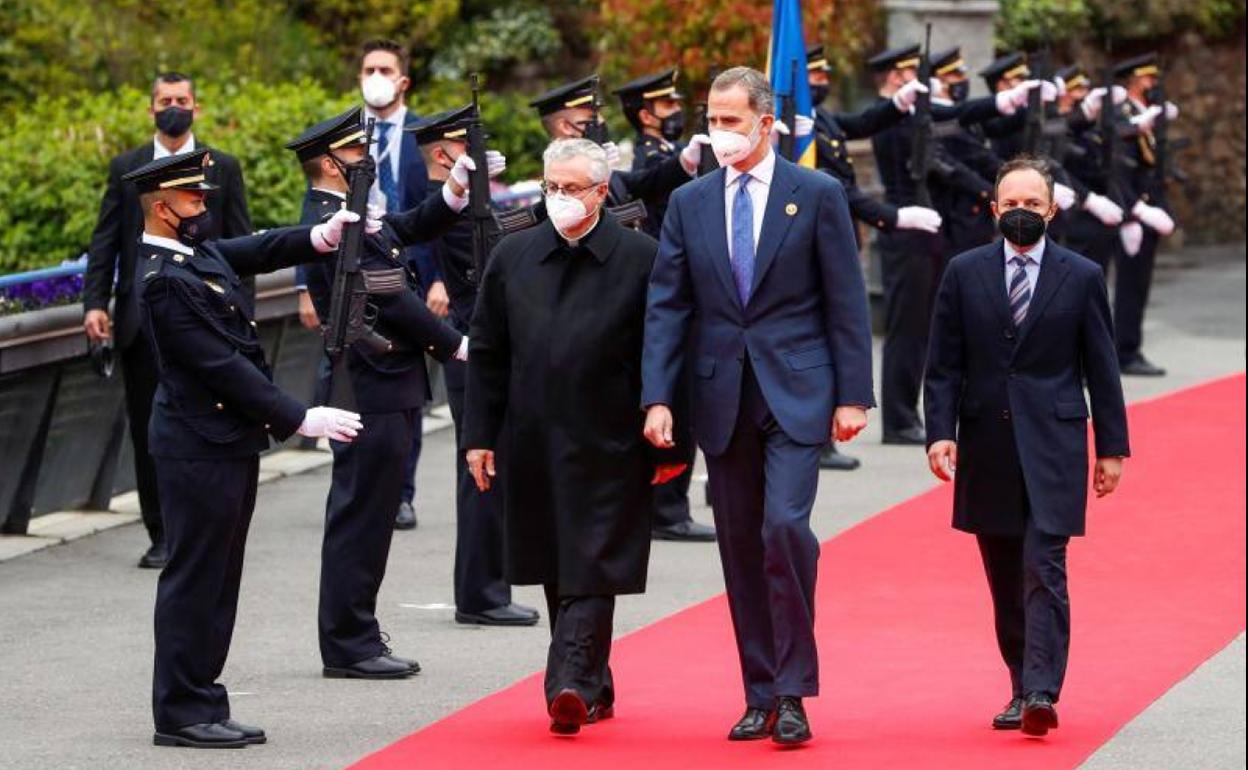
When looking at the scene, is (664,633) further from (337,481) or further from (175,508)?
(175,508)

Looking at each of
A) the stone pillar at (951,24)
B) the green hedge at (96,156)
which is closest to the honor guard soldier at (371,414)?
the green hedge at (96,156)

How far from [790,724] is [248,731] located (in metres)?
1.60

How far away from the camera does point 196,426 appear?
341 inches

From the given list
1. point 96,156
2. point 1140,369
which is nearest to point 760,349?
point 96,156

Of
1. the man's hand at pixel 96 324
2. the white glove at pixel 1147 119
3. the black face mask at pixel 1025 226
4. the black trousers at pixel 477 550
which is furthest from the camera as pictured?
the white glove at pixel 1147 119

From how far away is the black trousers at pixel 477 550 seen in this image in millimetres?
10469

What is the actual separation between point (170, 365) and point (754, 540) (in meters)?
1.80

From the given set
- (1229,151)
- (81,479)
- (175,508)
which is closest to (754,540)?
(175,508)

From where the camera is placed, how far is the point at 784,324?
28.6 feet

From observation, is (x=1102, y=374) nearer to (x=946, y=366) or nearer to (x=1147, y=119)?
(x=946, y=366)

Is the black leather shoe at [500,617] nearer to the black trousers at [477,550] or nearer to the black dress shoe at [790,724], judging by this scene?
the black trousers at [477,550]

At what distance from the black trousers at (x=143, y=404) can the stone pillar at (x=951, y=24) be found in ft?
35.4

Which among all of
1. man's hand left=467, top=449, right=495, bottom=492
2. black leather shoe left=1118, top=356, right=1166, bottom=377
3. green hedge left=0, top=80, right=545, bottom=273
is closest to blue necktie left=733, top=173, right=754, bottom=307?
man's hand left=467, top=449, right=495, bottom=492

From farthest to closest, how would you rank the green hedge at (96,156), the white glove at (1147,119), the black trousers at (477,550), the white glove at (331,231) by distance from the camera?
the white glove at (1147,119) < the green hedge at (96,156) < the black trousers at (477,550) < the white glove at (331,231)
